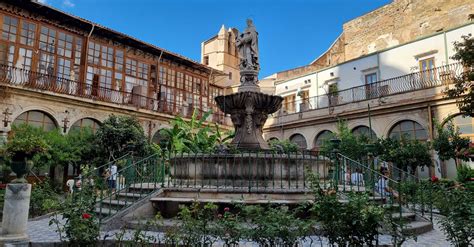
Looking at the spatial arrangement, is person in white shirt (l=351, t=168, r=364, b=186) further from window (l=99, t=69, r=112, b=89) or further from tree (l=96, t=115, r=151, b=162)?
window (l=99, t=69, r=112, b=89)

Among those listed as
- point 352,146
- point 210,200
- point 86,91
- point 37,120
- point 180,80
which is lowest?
point 210,200

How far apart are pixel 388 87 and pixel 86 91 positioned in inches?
768

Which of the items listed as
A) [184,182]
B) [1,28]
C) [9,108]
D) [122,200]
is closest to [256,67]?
[184,182]

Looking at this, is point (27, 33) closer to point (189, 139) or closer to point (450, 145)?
point (189, 139)

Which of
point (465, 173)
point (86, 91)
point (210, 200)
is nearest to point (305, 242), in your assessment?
point (210, 200)

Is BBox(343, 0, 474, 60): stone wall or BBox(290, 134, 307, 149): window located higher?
BBox(343, 0, 474, 60): stone wall

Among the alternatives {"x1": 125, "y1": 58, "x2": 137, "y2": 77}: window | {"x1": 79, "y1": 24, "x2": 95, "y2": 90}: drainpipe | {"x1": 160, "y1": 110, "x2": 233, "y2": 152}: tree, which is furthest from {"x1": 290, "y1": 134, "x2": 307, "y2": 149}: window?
{"x1": 79, "y1": 24, "x2": 95, "y2": 90}: drainpipe

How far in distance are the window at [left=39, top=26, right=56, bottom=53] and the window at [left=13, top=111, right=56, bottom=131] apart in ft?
12.9

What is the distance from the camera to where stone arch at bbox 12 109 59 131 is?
59.6 ft

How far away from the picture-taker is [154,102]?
82.7ft

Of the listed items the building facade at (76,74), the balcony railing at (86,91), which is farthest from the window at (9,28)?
the balcony railing at (86,91)

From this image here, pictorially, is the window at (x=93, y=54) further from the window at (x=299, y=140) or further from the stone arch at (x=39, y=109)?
the window at (x=299, y=140)

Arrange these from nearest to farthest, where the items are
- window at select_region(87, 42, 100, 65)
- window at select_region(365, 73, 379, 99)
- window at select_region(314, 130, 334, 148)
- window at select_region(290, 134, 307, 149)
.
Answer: window at select_region(87, 42, 100, 65), window at select_region(365, 73, 379, 99), window at select_region(314, 130, 334, 148), window at select_region(290, 134, 307, 149)

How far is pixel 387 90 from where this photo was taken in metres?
22.8
